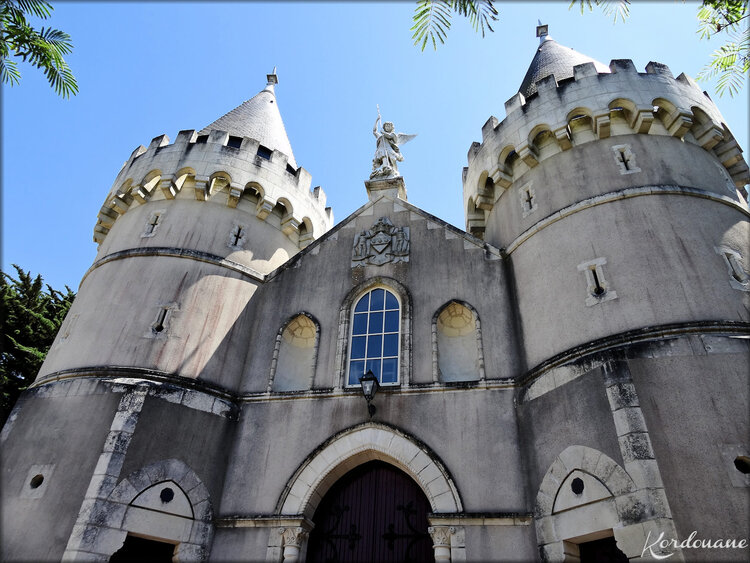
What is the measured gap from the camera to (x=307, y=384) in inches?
433

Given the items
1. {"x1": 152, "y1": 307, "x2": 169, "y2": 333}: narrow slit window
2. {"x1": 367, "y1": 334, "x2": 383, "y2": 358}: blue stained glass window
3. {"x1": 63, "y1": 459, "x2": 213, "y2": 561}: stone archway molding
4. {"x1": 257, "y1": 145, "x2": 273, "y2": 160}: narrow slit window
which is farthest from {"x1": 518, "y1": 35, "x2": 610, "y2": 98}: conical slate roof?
{"x1": 63, "y1": 459, "x2": 213, "y2": 561}: stone archway molding

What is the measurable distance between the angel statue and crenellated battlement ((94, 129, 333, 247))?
2.26m

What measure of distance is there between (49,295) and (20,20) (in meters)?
16.6

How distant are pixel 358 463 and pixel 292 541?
1772 mm

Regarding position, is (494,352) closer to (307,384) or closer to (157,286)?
(307,384)

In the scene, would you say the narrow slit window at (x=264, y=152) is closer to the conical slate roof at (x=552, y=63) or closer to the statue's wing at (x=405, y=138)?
the statue's wing at (x=405, y=138)

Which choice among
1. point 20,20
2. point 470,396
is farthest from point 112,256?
point 470,396

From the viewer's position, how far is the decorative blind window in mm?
10562

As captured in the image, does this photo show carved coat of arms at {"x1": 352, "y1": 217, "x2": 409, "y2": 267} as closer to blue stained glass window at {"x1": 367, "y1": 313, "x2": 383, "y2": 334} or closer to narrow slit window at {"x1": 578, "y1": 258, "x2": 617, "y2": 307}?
blue stained glass window at {"x1": 367, "y1": 313, "x2": 383, "y2": 334}

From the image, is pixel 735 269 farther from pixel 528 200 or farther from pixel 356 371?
pixel 356 371

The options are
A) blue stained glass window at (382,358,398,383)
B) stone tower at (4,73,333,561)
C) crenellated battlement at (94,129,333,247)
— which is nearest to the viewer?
stone tower at (4,73,333,561)

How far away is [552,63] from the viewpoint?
15.0 metres
